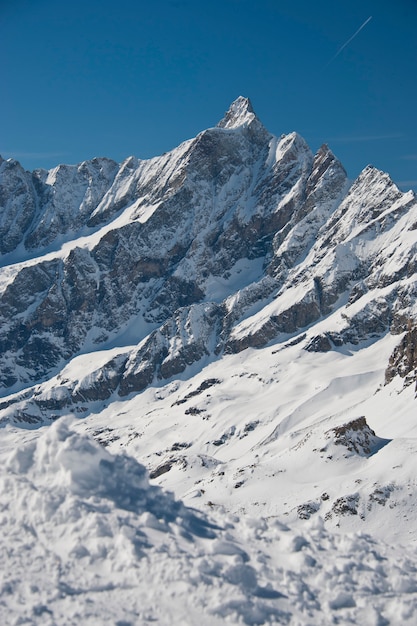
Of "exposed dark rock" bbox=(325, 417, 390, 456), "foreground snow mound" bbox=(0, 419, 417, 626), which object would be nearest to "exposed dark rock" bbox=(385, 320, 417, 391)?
"exposed dark rock" bbox=(325, 417, 390, 456)

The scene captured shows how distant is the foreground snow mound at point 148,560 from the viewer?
26.9m

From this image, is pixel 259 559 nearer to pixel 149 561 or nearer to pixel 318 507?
pixel 149 561

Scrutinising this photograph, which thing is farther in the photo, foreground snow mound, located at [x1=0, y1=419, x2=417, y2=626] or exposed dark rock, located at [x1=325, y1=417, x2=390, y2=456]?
exposed dark rock, located at [x1=325, y1=417, x2=390, y2=456]

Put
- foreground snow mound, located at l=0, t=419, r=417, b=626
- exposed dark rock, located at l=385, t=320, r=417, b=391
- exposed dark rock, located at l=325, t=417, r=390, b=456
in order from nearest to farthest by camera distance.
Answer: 1. foreground snow mound, located at l=0, t=419, r=417, b=626
2. exposed dark rock, located at l=325, t=417, r=390, b=456
3. exposed dark rock, located at l=385, t=320, r=417, b=391

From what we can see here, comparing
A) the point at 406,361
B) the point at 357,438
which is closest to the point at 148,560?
the point at 357,438

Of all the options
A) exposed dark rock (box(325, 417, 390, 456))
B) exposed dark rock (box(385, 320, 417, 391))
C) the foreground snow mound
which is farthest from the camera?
exposed dark rock (box(385, 320, 417, 391))

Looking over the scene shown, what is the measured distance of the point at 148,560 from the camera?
28781 millimetres

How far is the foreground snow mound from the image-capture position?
88.1 ft

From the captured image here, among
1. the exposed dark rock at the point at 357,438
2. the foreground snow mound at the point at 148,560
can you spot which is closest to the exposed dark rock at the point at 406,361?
the exposed dark rock at the point at 357,438

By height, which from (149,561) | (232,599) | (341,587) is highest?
(149,561)

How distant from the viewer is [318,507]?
282 feet

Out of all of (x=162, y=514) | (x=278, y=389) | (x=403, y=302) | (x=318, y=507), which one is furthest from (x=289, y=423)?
(x=162, y=514)

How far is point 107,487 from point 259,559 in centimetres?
737

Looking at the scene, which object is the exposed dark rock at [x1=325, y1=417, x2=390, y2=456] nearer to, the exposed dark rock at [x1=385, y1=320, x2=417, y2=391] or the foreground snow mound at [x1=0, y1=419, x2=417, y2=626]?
the exposed dark rock at [x1=385, y1=320, x2=417, y2=391]
